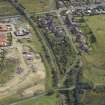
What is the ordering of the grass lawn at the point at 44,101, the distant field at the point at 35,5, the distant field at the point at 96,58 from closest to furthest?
1. the grass lawn at the point at 44,101
2. the distant field at the point at 96,58
3. the distant field at the point at 35,5

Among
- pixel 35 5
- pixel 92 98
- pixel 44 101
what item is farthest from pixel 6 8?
pixel 92 98

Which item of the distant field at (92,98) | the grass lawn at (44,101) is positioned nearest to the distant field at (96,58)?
the distant field at (92,98)

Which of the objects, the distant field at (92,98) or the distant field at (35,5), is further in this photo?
the distant field at (35,5)

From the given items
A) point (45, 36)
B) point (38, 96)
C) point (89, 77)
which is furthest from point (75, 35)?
point (38, 96)

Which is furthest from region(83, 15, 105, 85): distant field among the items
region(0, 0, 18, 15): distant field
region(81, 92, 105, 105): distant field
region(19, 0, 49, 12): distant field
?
region(0, 0, 18, 15): distant field

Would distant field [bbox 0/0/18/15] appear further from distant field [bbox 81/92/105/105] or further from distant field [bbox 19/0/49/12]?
distant field [bbox 81/92/105/105]

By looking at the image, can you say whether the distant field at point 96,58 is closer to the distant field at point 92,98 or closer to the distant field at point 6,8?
the distant field at point 92,98

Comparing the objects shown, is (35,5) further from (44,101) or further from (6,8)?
(44,101)

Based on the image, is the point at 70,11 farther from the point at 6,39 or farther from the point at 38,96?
the point at 38,96
